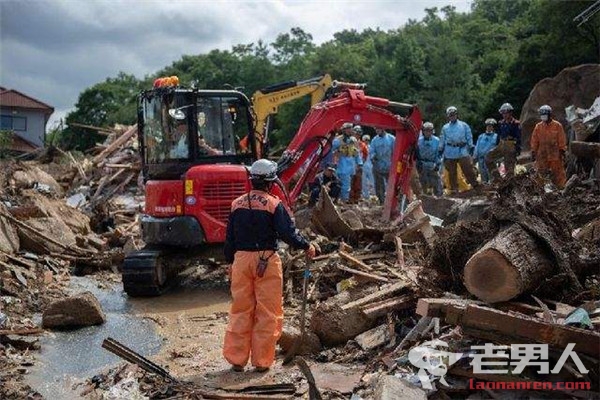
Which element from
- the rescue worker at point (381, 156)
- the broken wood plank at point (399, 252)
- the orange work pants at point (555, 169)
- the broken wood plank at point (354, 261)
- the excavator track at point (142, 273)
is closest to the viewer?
the broken wood plank at point (399, 252)

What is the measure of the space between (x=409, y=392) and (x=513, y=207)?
2.33m

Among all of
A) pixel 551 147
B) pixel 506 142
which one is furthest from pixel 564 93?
pixel 551 147

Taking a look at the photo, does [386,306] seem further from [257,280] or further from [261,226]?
[261,226]

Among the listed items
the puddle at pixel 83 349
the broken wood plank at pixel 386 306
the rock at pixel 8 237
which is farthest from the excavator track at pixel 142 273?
the broken wood plank at pixel 386 306

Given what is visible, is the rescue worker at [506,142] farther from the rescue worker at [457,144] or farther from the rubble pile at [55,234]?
the rubble pile at [55,234]

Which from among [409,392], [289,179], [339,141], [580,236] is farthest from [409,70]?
[409,392]

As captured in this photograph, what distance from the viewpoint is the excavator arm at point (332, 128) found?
9977mm

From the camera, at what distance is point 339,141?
15.6 metres

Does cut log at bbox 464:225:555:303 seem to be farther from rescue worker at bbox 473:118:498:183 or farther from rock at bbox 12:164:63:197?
rock at bbox 12:164:63:197

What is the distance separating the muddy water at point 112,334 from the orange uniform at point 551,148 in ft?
18.6

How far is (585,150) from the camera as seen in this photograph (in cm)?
1039

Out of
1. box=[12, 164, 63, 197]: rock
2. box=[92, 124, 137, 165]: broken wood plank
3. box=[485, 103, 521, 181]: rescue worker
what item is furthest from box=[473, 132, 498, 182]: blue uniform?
box=[92, 124, 137, 165]: broken wood plank

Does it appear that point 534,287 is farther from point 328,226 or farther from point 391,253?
point 328,226

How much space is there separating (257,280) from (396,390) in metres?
2.02
